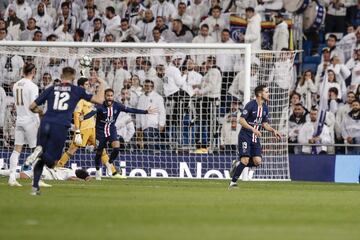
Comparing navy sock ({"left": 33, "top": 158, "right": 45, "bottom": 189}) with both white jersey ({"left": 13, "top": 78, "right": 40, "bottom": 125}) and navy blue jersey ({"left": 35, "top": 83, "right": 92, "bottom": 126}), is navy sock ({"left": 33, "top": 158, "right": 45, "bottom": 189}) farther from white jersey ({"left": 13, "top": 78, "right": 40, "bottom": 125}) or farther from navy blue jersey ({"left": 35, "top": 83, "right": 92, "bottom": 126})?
white jersey ({"left": 13, "top": 78, "right": 40, "bottom": 125})

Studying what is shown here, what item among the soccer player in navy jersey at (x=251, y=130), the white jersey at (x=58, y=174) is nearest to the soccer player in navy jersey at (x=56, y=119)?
the soccer player in navy jersey at (x=251, y=130)

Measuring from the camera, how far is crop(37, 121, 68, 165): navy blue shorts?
2034 centimetres

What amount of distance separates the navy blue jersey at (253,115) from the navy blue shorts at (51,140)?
20.3ft

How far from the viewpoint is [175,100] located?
32.4m

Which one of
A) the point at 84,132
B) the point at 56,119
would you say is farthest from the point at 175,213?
the point at 84,132

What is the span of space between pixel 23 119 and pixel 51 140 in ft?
14.3

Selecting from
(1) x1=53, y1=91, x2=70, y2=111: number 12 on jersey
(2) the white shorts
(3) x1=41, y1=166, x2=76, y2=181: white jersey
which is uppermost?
(1) x1=53, y1=91, x2=70, y2=111: number 12 on jersey

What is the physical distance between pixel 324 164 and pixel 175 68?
484cm

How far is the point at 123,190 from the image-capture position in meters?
23.0

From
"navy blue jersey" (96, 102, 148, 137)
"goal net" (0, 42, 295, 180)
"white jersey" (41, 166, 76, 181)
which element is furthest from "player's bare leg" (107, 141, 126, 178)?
"goal net" (0, 42, 295, 180)

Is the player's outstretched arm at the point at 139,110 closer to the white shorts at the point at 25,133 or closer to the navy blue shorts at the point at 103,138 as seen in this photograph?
the navy blue shorts at the point at 103,138

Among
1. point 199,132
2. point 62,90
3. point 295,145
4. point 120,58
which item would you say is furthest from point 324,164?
point 62,90

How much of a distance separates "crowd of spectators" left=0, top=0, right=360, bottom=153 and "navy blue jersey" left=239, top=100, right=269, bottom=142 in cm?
556

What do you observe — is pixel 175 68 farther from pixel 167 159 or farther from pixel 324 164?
pixel 324 164
